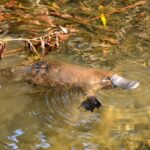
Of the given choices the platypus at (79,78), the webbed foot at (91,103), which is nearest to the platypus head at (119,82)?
the platypus at (79,78)

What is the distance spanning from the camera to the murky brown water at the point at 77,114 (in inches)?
105

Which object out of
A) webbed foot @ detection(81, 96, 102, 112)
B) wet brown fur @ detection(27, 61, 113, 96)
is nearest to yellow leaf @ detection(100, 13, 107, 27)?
wet brown fur @ detection(27, 61, 113, 96)

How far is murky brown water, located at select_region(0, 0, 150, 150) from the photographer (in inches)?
105

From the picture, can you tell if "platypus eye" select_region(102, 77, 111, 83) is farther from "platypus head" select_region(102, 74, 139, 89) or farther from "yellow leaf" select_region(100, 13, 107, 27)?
"yellow leaf" select_region(100, 13, 107, 27)

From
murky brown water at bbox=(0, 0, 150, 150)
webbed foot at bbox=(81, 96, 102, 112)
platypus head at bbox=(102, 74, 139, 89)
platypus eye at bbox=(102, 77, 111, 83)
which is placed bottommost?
murky brown water at bbox=(0, 0, 150, 150)

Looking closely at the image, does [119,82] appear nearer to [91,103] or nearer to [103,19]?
[91,103]

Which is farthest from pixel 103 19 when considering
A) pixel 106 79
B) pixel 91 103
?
pixel 91 103

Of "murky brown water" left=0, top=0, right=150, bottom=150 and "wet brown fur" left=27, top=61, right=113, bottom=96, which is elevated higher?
"wet brown fur" left=27, top=61, right=113, bottom=96

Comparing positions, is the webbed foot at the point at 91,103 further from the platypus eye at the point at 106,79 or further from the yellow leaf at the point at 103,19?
the yellow leaf at the point at 103,19

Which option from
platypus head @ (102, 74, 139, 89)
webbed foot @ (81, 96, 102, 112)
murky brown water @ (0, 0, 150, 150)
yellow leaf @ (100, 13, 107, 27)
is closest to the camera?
murky brown water @ (0, 0, 150, 150)

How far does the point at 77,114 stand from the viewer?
2.89 meters

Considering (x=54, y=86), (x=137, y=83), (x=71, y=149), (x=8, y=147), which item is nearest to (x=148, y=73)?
(x=137, y=83)

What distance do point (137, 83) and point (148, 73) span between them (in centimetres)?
35

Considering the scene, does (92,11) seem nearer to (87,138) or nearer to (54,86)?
(54,86)
